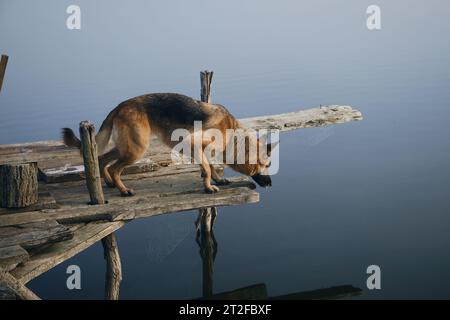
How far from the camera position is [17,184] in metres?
10.1

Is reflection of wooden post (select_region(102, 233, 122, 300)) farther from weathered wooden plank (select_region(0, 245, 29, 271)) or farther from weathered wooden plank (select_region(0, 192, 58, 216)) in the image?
weathered wooden plank (select_region(0, 245, 29, 271))

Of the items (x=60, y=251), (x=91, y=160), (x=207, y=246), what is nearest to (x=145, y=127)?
(x=91, y=160)

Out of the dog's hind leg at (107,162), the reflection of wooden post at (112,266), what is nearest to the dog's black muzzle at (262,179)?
the dog's hind leg at (107,162)

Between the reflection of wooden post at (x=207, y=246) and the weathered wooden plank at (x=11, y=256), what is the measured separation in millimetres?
5497

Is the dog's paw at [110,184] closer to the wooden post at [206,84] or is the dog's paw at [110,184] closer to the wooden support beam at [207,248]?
the wooden support beam at [207,248]

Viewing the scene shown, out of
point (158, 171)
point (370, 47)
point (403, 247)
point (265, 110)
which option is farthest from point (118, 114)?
point (370, 47)

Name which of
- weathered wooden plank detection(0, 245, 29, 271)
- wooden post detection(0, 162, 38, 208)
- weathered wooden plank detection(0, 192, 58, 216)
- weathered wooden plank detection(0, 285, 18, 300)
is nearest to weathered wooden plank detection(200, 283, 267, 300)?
weathered wooden plank detection(0, 192, 58, 216)

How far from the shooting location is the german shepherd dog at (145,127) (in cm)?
1054

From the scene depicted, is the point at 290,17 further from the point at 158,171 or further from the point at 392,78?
the point at 158,171

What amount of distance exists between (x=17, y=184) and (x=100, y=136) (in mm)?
1470

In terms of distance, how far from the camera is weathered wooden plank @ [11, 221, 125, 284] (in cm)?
915

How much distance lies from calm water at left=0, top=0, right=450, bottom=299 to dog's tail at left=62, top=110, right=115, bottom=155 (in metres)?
3.84

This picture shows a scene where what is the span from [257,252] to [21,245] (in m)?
7.13
